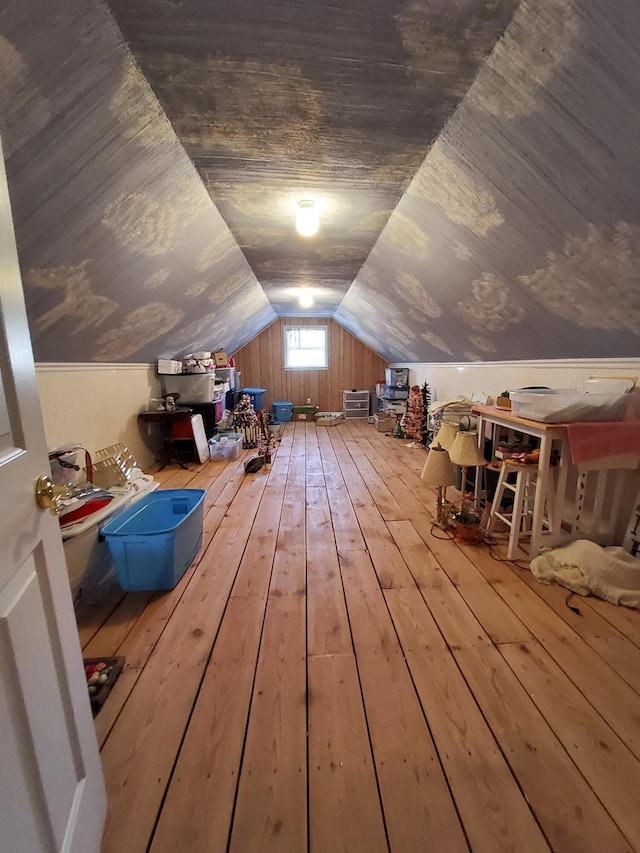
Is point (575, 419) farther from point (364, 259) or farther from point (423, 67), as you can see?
point (364, 259)

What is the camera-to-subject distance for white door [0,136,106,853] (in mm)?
571

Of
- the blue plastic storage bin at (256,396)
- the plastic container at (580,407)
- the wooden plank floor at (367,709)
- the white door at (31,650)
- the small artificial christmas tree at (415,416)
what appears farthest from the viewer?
the blue plastic storage bin at (256,396)

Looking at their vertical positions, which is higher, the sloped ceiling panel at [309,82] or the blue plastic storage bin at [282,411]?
Answer: the sloped ceiling panel at [309,82]

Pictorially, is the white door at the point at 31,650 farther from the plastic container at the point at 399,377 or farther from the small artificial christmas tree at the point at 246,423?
the plastic container at the point at 399,377

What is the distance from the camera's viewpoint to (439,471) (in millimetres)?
2256

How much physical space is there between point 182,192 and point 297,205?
694mm

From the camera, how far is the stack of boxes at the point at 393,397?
5.86 m

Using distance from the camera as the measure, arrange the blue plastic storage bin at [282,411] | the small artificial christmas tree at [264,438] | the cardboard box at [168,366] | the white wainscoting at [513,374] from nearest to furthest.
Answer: the white wainscoting at [513,374] → the cardboard box at [168,366] → the small artificial christmas tree at [264,438] → the blue plastic storage bin at [282,411]

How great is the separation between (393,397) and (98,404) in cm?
444

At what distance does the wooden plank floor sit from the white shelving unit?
506 centimetres

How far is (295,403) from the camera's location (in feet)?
24.0

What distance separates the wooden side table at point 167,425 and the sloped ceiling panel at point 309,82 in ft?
7.61

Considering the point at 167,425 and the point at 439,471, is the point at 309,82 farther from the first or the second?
the point at 167,425

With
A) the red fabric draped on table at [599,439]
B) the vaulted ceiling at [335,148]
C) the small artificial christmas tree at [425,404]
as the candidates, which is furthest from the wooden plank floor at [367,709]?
the small artificial christmas tree at [425,404]
